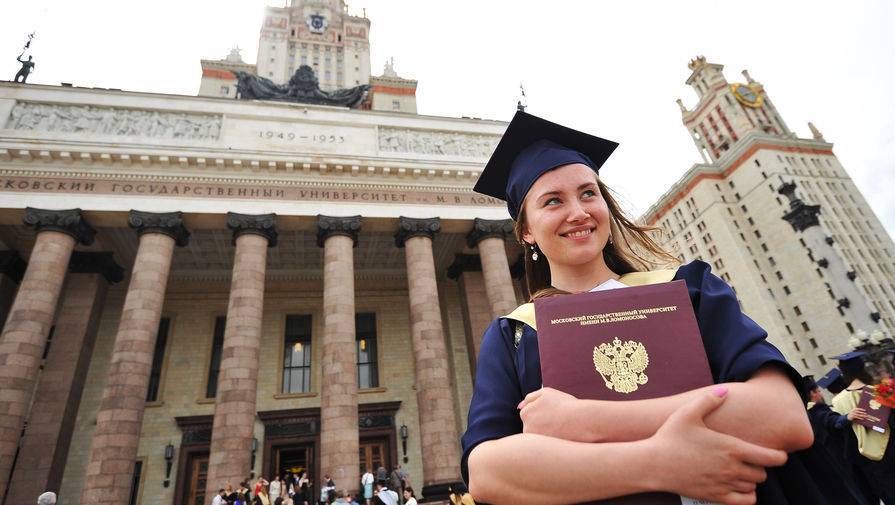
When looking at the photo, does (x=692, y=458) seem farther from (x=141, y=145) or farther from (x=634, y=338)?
(x=141, y=145)

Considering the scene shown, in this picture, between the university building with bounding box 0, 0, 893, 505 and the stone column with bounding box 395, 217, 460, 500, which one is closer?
the university building with bounding box 0, 0, 893, 505

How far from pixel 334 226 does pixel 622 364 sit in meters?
15.6

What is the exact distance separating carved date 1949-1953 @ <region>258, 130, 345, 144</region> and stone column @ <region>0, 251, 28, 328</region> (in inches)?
398

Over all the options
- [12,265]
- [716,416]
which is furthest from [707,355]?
[12,265]

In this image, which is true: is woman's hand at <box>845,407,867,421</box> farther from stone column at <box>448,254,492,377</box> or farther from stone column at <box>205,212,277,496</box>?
stone column at <box>448,254,492,377</box>

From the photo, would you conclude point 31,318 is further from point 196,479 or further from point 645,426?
point 645,426

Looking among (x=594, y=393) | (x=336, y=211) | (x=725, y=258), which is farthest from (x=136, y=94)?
→ (x=725, y=258)

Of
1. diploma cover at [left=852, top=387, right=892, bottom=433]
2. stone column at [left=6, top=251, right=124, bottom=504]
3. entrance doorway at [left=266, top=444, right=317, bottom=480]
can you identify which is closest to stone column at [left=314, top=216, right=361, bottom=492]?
entrance doorway at [left=266, top=444, right=317, bottom=480]

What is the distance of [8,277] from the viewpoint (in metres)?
16.9

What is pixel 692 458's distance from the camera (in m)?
1.17

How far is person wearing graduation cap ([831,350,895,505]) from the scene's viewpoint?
4598 mm

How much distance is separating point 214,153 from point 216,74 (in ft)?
97.5

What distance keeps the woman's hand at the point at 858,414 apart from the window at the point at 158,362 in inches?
830

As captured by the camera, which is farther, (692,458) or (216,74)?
(216,74)
